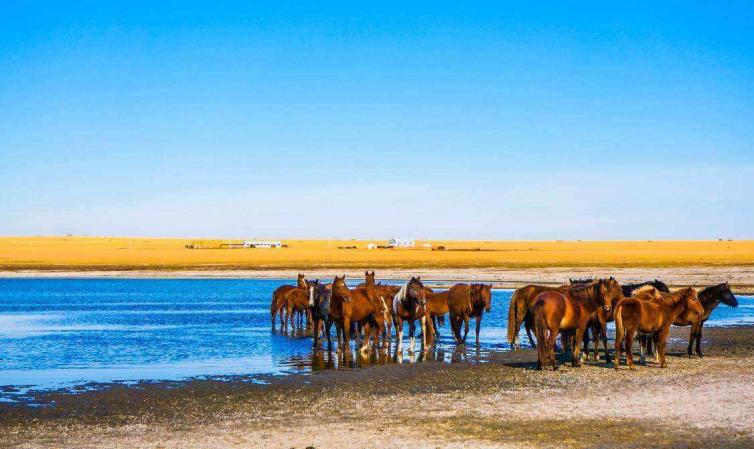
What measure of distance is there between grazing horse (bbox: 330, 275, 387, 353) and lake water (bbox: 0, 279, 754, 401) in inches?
36.8

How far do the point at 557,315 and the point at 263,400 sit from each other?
5.77m

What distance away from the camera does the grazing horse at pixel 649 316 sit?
15.1 m

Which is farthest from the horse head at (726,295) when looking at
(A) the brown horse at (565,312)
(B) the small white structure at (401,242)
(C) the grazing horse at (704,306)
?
(B) the small white structure at (401,242)

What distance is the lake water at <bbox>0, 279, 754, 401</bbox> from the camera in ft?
49.1

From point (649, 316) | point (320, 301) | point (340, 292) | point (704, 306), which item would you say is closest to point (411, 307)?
point (340, 292)

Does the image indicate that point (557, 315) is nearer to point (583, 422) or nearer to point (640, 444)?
point (583, 422)

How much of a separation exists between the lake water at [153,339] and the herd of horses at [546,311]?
2.74 ft

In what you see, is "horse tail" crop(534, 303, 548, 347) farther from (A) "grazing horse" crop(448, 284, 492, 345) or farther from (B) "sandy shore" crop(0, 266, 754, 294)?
(B) "sandy shore" crop(0, 266, 754, 294)

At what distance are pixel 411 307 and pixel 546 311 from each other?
391cm

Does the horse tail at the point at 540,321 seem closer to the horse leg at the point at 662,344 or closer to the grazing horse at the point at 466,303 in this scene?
the horse leg at the point at 662,344

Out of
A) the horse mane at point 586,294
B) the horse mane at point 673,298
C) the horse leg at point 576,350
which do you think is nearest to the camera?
the horse leg at point 576,350

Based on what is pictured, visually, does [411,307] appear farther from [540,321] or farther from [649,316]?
[649,316]

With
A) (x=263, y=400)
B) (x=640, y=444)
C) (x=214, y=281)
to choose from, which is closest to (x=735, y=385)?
(x=640, y=444)

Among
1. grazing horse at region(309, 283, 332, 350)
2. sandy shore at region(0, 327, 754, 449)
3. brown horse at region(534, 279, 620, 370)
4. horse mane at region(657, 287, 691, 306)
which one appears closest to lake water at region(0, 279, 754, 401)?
grazing horse at region(309, 283, 332, 350)
